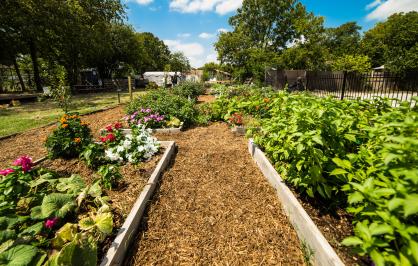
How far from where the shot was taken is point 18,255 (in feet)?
5.40

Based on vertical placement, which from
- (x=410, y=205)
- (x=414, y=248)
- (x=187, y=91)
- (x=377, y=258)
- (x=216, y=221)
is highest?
(x=187, y=91)

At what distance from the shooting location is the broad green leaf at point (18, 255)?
5.20ft

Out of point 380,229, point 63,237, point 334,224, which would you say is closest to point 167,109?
point 63,237

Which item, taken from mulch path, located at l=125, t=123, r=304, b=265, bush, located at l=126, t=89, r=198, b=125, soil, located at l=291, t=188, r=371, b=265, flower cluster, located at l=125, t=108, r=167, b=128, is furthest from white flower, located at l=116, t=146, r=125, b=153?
soil, located at l=291, t=188, r=371, b=265

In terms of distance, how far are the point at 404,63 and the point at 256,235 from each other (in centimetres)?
2861

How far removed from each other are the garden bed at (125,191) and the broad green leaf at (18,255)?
0.55m

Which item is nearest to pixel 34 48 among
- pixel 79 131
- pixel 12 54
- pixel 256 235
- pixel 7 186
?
pixel 12 54

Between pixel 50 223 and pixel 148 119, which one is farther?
pixel 148 119

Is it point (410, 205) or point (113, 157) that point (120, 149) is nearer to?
point (113, 157)

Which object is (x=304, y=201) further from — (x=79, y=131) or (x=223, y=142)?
(x=79, y=131)

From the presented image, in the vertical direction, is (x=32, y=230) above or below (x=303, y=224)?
above

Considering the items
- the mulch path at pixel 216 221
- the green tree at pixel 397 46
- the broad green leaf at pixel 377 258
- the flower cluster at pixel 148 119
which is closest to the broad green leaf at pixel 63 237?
the mulch path at pixel 216 221

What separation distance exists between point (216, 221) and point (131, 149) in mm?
2312

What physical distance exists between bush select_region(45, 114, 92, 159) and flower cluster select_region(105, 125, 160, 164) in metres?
0.52
